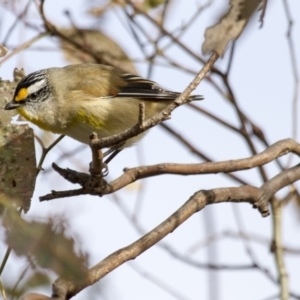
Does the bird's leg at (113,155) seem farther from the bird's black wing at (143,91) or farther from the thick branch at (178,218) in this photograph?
the thick branch at (178,218)

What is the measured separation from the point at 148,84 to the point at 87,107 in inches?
22.6

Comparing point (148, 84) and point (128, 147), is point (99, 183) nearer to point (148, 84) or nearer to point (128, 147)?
point (128, 147)

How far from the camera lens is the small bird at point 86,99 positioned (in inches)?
156

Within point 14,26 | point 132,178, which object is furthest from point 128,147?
point 132,178

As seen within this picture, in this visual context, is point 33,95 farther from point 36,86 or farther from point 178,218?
point 178,218

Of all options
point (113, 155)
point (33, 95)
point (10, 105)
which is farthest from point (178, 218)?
point (33, 95)

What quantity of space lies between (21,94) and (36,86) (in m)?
0.44

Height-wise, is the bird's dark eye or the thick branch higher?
the bird's dark eye

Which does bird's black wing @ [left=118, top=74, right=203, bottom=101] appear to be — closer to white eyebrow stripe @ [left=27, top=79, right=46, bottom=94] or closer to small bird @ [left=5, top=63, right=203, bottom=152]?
small bird @ [left=5, top=63, right=203, bottom=152]

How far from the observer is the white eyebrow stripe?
13.6ft

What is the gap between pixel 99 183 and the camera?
2686mm

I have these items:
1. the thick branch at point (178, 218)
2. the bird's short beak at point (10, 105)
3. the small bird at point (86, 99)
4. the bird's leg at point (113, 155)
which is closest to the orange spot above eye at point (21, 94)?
the small bird at point (86, 99)

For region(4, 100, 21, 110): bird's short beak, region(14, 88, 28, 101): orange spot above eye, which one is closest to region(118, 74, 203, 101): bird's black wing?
region(14, 88, 28, 101): orange spot above eye

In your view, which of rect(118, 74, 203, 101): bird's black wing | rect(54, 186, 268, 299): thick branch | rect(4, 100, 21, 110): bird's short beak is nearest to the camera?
rect(54, 186, 268, 299): thick branch
